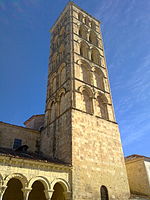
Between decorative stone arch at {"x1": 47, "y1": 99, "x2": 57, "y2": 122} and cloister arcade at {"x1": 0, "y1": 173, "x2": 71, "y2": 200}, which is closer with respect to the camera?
cloister arcade at {"x1": 0, "y1": 173, "x2": 71, "y2": 200}

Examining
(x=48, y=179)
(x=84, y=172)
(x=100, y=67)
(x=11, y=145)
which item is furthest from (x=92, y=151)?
(x=100, y=67)

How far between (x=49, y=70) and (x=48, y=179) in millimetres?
14146

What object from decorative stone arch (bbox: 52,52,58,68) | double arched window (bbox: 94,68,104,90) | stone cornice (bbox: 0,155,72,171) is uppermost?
decorative stone arch (bbox: 52,52,58,68)

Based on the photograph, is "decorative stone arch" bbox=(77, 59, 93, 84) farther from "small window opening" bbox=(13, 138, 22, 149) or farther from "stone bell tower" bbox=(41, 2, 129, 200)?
"small window opening" bbox=(13, 138, 22, 149)

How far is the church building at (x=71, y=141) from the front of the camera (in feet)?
34.7

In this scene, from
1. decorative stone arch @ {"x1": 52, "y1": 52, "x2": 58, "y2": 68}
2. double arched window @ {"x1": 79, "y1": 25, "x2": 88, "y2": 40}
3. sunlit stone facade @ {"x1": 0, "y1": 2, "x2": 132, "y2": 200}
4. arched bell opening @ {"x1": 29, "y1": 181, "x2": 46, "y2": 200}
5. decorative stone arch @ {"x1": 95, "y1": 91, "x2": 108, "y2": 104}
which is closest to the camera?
sunlit stone facade @ {"x1": 0, "y1": 2, "x2": 132, "y2": 200}

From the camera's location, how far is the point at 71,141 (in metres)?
12.6

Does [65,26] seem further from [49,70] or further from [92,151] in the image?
[92,151]

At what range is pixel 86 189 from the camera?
1129 cm

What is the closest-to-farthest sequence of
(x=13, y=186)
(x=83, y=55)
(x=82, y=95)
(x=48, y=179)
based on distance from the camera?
(x=48, y=179)
(x=13, y=186)
(x=82, y=95)
(x=83, y=55)

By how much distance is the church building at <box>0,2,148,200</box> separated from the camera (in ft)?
34.7

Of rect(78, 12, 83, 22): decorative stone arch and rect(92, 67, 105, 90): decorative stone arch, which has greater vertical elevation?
rect(78, 12, 83, 22): decorative stone arch

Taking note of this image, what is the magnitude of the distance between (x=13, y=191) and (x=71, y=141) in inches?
208

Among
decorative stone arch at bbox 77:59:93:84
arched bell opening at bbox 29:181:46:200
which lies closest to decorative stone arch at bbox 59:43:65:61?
decorative stone arch at bbox 77:59:93:84
